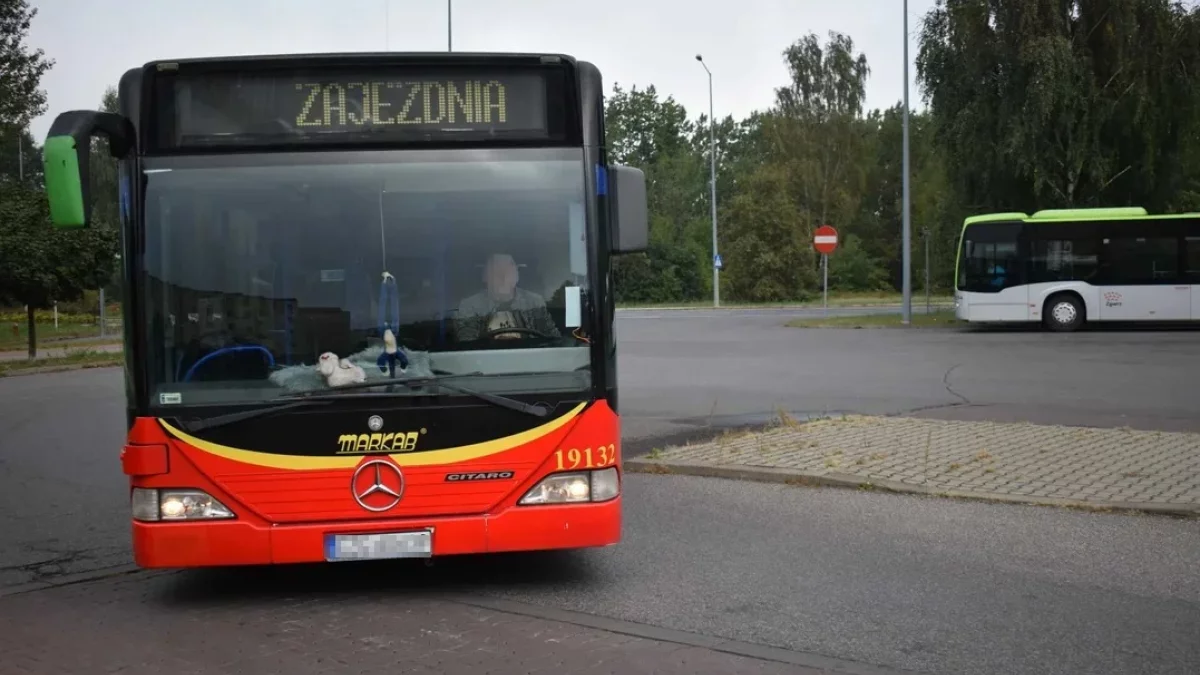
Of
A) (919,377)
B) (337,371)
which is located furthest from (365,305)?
(919,377)

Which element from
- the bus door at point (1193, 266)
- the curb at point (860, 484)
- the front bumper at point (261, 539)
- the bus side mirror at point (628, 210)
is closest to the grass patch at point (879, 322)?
the bus door at point (1193, 266)

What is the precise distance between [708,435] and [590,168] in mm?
7136

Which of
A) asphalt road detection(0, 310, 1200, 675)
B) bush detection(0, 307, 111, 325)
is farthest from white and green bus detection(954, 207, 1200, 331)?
bush detection(0, 307, 111, 325)

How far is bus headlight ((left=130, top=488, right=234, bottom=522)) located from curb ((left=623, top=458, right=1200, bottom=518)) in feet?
16.8

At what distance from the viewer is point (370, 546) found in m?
6.00

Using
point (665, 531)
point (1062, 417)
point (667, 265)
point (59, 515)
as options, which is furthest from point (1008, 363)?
point (667, 265)

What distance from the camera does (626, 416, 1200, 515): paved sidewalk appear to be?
29.8ft

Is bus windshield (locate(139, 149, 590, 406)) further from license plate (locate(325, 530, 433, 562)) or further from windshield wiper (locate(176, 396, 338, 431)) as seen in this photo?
license plate (locate(325, 530, 433, 562))

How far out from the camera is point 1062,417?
544 inches

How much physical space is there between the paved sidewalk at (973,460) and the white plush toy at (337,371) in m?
4.81

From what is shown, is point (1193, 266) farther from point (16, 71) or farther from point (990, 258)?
point (16, 71)

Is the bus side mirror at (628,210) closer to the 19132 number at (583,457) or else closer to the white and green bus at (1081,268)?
the 19132 number at (583,457)

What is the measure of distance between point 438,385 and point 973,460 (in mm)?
5951

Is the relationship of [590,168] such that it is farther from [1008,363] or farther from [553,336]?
[1008,363]
